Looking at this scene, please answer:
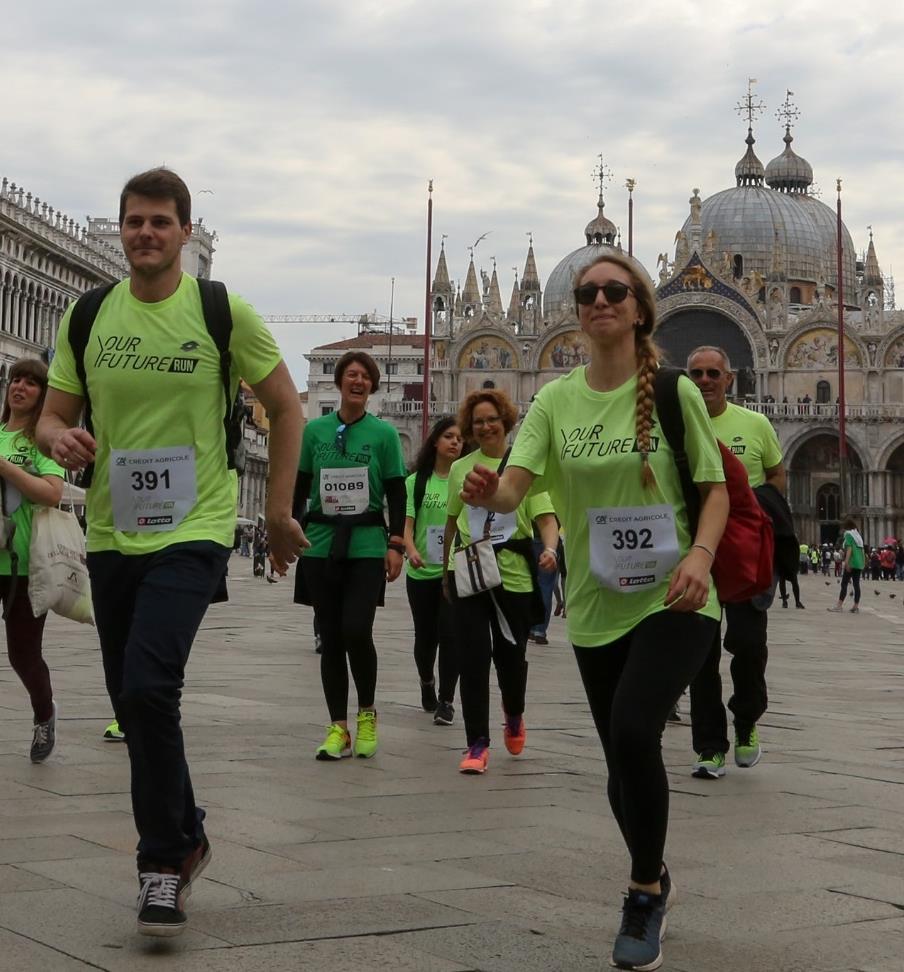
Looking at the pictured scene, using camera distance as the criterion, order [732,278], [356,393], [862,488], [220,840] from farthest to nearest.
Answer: [732,278] → [862,488] → [356,393] → [220,840]

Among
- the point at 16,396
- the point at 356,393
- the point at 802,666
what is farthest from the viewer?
the point at 802,666

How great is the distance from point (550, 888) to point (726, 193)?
8062 cm

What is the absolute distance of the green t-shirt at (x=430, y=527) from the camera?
834cm

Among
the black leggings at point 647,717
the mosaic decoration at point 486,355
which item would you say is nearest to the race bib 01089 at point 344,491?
the black leggings at point 647,717

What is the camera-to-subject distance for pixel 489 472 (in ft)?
13.1

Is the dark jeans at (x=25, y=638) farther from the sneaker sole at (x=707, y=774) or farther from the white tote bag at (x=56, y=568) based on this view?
the sneaker sole at (x=707, y=774)

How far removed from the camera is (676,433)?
392 cm

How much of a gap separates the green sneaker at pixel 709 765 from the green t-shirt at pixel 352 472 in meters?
1.53

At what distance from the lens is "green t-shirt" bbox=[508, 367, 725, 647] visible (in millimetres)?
3885

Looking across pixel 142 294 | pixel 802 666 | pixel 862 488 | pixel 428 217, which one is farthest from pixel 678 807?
pixel 862 488

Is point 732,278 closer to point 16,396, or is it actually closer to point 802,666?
point 802,666

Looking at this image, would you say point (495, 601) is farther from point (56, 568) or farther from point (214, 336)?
point (214, 336)

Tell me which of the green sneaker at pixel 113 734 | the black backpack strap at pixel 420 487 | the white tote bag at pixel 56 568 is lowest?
the green sneaker at pixel 113 734

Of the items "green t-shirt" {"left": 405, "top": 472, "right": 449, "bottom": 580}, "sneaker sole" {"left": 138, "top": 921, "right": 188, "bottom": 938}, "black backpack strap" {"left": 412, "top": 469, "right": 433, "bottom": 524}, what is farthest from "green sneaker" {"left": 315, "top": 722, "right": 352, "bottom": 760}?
"sneaker sole" {"left": 138, "top": 921, "right": 188, "bottom": 938}
